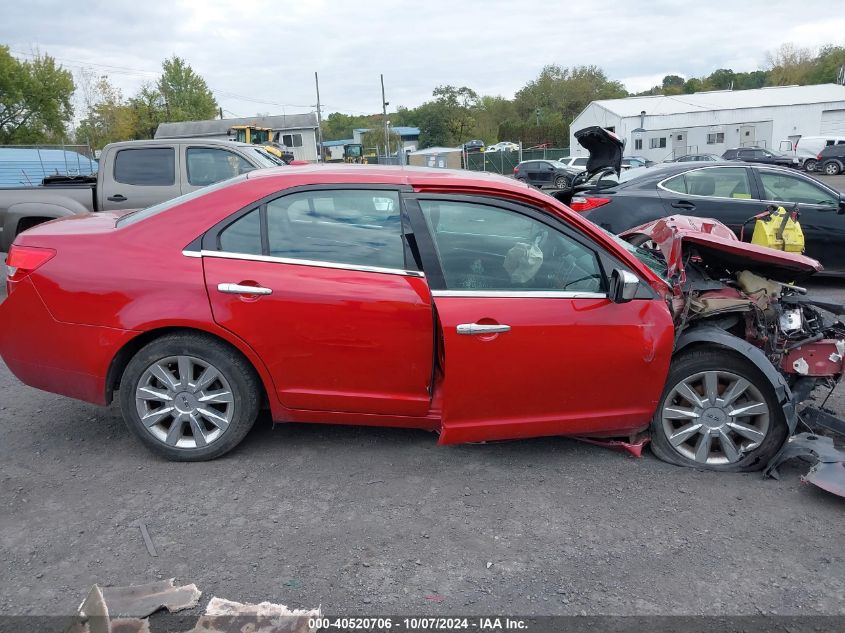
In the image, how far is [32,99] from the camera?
4738cm

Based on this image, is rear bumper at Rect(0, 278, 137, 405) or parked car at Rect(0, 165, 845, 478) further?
rear bumper at Rect(0, 278, 137, 405)

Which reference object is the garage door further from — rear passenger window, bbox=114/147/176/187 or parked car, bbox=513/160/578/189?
rear passenger window, bbox=114/147/176/187

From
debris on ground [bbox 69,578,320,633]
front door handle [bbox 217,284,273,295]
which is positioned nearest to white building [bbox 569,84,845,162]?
front door handle [bbox 217,284,273,295]

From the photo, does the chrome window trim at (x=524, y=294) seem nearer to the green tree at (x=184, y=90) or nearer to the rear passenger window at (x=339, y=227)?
the rear passenger window at (x=339, y=227)

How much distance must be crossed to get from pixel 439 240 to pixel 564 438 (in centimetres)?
152

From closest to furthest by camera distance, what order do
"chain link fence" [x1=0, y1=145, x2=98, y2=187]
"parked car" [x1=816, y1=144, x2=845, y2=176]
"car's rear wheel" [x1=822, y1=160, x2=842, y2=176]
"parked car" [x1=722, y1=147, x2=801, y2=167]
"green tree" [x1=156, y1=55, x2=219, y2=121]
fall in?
"chain link fence" [x1=0, y1=145, x2=98, y2=187], "parked car" [x1=816, y1=144, x2=845, y2=176], "car's rear wheel" [x1=822, y1=160, x2=842, y2=176], "parked car" [x1=722, y1=147, x2=801, y2=167], "green tree" [x1=156, y1=55, x2=219, y2=121]

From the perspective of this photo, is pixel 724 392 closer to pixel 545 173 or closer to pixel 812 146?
pixel 545 173

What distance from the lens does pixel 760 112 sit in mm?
45938

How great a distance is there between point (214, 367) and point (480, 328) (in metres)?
1.48

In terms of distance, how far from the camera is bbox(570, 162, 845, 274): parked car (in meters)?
7.67

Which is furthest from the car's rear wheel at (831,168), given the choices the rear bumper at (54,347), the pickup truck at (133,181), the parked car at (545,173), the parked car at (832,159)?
the rear bumper at (54,347)

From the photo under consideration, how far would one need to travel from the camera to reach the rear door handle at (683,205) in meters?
7.90

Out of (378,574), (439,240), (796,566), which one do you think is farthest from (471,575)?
(439,240)

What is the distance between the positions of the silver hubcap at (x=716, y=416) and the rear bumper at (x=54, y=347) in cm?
308
